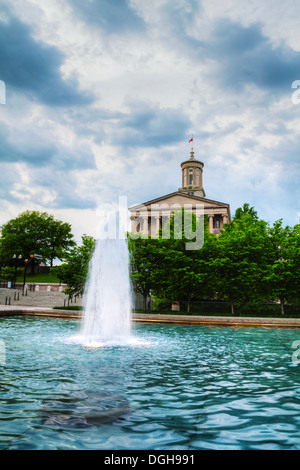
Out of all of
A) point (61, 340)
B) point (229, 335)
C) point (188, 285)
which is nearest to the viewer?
point (61, 340)

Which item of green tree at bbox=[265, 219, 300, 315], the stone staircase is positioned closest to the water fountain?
green tree at bbox=[265, 219, 300, 315]

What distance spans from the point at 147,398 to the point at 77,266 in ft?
83.1

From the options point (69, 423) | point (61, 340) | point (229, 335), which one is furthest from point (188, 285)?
point (69, 423)

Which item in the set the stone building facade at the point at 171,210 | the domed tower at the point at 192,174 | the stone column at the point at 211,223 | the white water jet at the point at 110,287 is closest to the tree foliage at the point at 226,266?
the white water jet at the point at 110,287

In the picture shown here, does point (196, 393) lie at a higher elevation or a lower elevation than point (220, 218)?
lower

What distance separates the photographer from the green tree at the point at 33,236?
65.4m

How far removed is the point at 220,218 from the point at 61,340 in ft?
195

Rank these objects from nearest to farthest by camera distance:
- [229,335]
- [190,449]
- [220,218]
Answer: [190,449]
[229,335]
[220,218]

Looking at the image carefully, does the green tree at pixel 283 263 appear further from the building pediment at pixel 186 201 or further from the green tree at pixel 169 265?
the building pediment at pixel 186 201

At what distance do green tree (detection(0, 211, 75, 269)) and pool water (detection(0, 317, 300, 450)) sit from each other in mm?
56684

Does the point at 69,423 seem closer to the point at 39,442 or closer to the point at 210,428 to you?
the point at 39,442

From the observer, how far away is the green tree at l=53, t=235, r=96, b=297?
101ft

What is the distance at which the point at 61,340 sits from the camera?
13.5 metres

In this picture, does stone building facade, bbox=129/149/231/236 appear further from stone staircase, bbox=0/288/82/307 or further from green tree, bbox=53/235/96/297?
green tree, bbox=53/235/96/297
